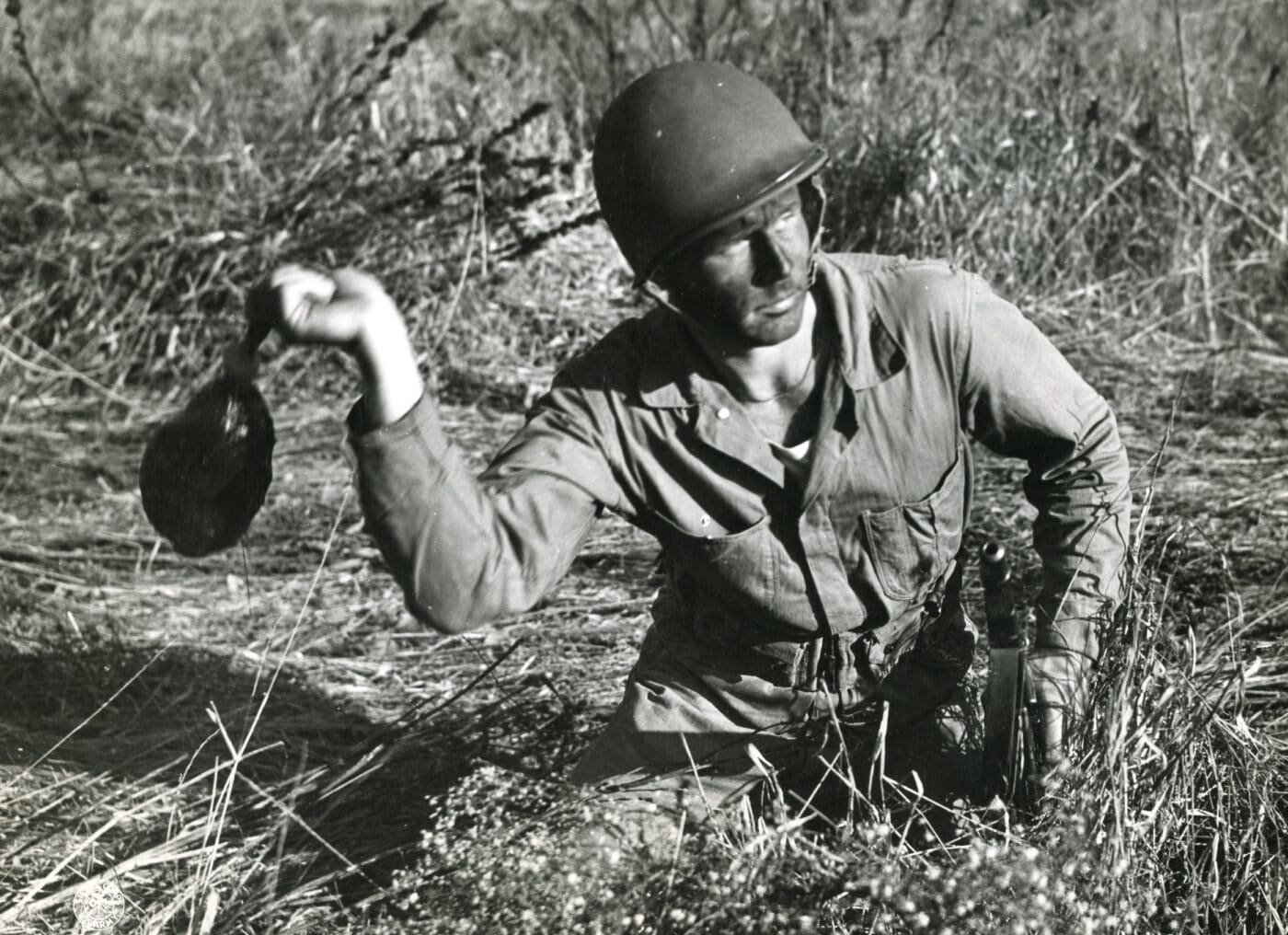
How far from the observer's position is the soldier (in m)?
2.60

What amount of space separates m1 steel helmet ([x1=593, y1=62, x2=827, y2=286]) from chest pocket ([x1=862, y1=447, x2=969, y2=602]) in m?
0.63

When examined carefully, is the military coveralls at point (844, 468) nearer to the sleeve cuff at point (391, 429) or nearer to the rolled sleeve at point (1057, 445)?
the rolled sleeve at point (1057, 445)

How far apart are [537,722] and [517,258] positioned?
2.64m

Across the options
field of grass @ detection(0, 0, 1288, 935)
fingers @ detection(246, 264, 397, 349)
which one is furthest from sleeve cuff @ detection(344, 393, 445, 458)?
field of grass @ detection(0, 0, 1288, 935)

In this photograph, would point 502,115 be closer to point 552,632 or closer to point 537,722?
point 552,632

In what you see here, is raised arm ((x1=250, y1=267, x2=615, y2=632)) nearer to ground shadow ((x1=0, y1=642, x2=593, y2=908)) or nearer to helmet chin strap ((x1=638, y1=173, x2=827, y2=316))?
helmet chin strap ((x1=638, y1=173, x2=827, y2=316))

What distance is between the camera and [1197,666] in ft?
9.42

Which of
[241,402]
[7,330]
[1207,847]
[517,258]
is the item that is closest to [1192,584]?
[1207,847]

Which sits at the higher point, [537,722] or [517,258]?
[517,258]

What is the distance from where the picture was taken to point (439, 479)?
7.88ft

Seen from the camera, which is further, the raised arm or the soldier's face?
the soldier's face

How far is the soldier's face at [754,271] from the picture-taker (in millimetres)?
2592

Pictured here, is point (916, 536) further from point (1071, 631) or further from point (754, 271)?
point (754, 271)

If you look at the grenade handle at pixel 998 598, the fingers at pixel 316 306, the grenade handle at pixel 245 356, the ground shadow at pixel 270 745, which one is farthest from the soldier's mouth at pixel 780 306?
the ground shadow at pixel 270 745
